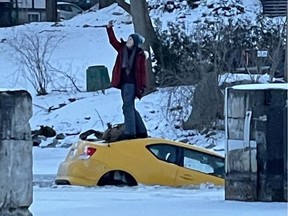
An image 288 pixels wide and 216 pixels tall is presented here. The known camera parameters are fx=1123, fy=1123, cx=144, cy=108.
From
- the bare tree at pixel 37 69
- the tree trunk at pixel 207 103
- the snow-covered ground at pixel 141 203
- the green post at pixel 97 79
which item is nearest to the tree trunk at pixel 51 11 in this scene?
the bare tree at pixel 37 69

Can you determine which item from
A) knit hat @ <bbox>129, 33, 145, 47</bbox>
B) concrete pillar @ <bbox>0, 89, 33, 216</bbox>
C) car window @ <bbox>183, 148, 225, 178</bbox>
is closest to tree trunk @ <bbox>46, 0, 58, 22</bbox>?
knit hat @ <bbox>129, 33, 145, 47</bbox>

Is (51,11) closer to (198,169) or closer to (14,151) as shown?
(198,169)

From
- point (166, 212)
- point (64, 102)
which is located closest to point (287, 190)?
point (166, 212)

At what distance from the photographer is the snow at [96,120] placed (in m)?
11.5

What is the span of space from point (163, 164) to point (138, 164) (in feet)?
1.26

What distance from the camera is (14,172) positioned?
8227 mm

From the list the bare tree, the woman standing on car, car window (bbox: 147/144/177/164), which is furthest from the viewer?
the bare tree

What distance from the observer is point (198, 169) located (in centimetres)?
1575

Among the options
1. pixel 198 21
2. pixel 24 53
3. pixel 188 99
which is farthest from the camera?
pixel 198 21

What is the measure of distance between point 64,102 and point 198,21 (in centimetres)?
823

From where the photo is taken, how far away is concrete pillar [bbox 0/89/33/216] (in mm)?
8156

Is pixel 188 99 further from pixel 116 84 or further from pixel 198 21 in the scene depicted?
→ pixel 198 21

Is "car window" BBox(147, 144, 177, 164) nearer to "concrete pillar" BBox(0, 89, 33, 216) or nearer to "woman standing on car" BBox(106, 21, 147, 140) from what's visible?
"woman standing on car" BBox(106, 21, 147, 140)

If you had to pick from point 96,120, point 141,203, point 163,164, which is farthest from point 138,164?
point 96,120
